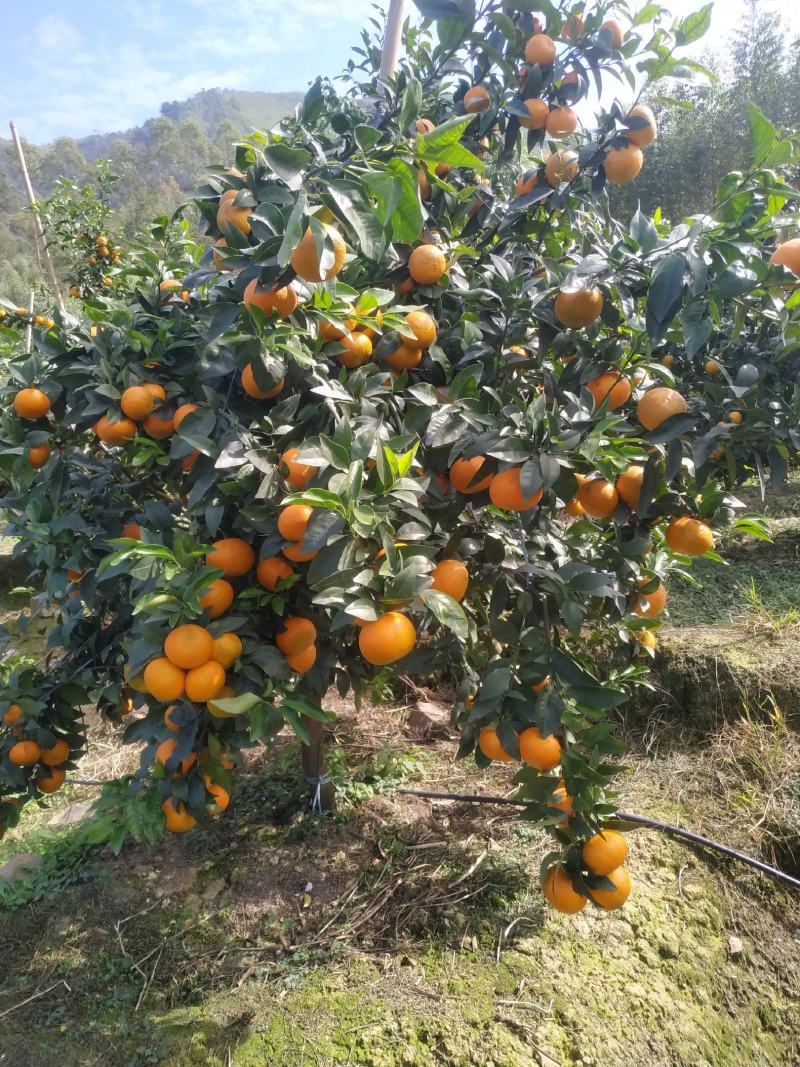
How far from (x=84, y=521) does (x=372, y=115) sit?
1.21 meters

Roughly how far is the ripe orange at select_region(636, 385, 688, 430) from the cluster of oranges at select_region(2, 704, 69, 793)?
1.41 m

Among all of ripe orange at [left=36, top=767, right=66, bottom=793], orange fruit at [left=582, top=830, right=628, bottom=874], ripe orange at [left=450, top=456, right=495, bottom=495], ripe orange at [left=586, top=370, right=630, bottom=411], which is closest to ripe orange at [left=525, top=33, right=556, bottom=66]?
ripe orange at [left=586, top=370, right=630, bottom=411]

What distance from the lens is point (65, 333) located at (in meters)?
1.57

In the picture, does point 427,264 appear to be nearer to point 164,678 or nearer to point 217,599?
point 217,599

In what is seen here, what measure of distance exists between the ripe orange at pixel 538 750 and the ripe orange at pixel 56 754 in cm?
104

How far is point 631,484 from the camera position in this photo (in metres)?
1.19

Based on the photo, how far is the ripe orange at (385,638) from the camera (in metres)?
0.87

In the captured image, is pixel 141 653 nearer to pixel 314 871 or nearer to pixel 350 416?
pixel 350 416

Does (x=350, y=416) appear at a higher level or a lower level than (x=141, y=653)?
higher

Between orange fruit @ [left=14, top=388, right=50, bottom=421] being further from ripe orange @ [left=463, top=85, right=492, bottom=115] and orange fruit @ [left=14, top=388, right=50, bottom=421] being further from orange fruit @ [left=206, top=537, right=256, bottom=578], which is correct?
ripe orange @ [left=463, top=85, right=492, bottom=115]

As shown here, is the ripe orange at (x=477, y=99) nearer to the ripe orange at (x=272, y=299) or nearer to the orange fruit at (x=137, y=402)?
the ripe orange at (x=272, y=299)

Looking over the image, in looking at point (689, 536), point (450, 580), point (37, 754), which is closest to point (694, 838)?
point (689, 536)

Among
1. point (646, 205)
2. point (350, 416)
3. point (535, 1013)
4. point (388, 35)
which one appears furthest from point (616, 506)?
point (646, 205)

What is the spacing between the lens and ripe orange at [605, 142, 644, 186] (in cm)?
136
